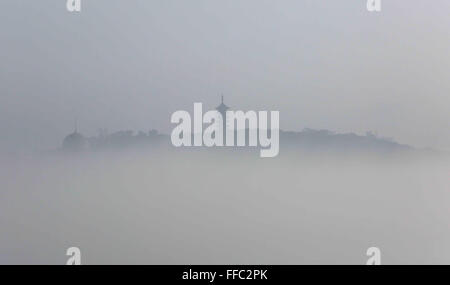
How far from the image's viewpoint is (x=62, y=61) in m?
2.24

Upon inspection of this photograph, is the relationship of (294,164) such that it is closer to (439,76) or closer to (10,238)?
(439,76)

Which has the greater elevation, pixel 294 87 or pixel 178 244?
pixel 294 87

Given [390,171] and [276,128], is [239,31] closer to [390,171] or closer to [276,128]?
[276,128]

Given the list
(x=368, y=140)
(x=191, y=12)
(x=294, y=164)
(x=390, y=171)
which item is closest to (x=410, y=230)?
(x=390, y=171)

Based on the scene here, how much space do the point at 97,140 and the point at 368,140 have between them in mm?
1163

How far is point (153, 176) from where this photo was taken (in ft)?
7.37

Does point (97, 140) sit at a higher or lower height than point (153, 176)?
higher

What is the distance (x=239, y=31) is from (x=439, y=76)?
34.7 inches

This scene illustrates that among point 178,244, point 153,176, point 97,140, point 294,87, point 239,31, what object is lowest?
→ point 178,244

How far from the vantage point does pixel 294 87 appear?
226 cm

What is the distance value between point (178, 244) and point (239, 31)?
95cm

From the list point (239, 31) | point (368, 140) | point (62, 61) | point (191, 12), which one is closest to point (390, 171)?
point (368, 140)

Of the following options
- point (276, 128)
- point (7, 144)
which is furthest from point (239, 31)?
point (7, 144)

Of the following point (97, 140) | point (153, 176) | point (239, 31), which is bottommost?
point (153, 176)
